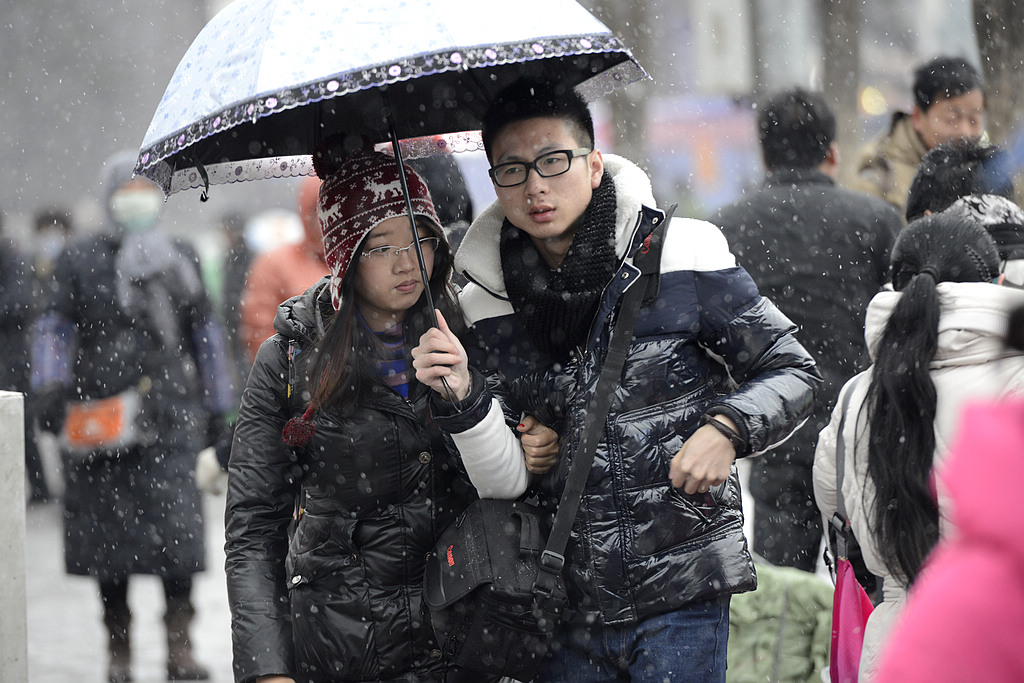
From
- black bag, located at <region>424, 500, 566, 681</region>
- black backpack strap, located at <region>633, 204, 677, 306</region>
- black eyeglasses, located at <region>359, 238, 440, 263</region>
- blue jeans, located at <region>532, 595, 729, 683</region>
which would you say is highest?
black eyeglasses, located at <region>359, 238, 440, 263</region>

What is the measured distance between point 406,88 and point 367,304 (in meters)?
0.65

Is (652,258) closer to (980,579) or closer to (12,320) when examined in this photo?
(980,579)

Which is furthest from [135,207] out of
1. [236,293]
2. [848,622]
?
[236,293]

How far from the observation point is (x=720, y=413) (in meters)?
2.94

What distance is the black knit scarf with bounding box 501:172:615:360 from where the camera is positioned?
3.08 metres

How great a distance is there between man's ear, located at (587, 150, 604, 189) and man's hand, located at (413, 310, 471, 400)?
1.90 feet

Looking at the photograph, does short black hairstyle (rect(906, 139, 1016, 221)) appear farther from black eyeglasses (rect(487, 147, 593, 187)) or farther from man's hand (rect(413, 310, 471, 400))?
man's hand (rect(413, 310, 471, 400))

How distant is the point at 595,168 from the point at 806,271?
224 cm

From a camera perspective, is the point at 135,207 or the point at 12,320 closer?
the point at 135,207

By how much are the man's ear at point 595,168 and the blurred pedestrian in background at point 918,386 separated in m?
0.88

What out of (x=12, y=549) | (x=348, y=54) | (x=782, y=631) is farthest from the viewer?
(x=782, y=631)

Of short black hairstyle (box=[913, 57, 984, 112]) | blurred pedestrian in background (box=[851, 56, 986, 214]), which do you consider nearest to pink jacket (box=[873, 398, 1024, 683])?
blurred pedestrian in background (box=[851, 56, 986, 214])

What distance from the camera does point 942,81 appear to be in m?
5.88

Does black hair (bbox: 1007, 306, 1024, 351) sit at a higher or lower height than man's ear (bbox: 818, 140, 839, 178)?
lower
